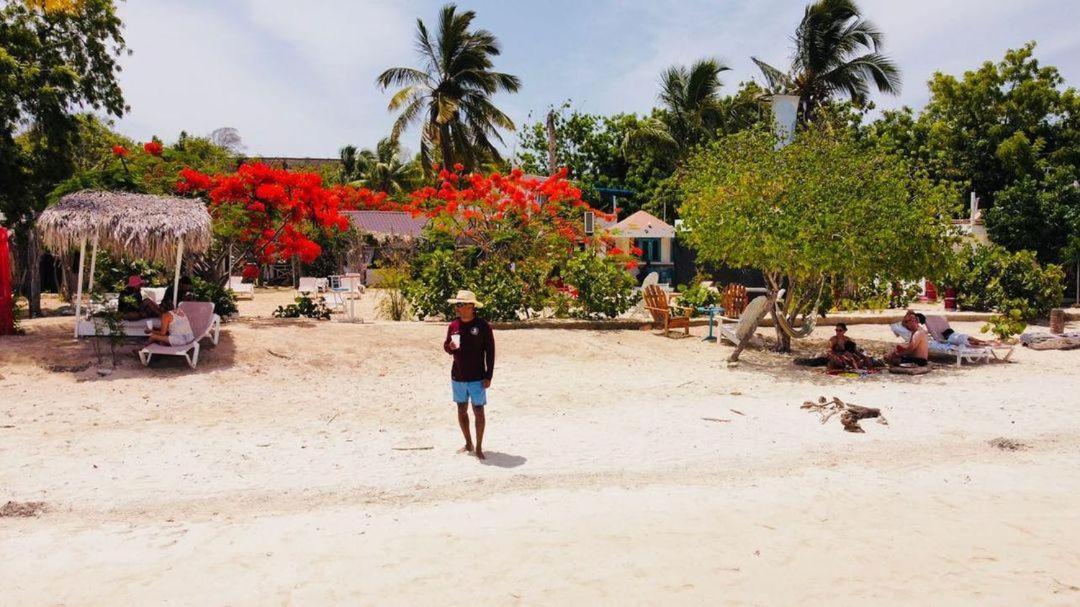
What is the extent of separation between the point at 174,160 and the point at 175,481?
957 centimetres

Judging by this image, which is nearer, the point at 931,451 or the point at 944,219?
the point at 931,451

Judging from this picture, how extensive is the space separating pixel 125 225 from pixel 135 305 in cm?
113

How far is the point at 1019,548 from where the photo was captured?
504 centimetres

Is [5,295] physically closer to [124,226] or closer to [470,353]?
[124,226]

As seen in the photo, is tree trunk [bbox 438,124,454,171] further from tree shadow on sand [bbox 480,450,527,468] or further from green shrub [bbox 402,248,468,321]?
tree shadow on sand [bbox 480,450,527,468]

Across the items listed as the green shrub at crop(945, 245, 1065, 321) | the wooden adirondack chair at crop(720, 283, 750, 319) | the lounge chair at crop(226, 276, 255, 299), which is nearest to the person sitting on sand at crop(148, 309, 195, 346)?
the wooden adirondack chair at crop(720, 283, 750, 319)

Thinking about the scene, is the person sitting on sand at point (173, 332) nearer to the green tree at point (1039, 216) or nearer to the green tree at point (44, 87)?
the green tree at point (44, 87)

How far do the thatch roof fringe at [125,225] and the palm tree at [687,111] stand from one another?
71.3 ft

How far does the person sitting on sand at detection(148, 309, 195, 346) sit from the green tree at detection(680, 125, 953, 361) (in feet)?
25.0

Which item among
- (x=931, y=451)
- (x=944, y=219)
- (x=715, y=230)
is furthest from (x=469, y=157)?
(x=931, y=451)

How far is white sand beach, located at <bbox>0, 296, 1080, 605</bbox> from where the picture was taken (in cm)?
452

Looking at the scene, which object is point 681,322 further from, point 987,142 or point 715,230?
point 987,142

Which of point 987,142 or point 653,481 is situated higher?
point 987,142

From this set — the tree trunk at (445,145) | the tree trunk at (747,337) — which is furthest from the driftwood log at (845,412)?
the tree trunk at (445,145)
